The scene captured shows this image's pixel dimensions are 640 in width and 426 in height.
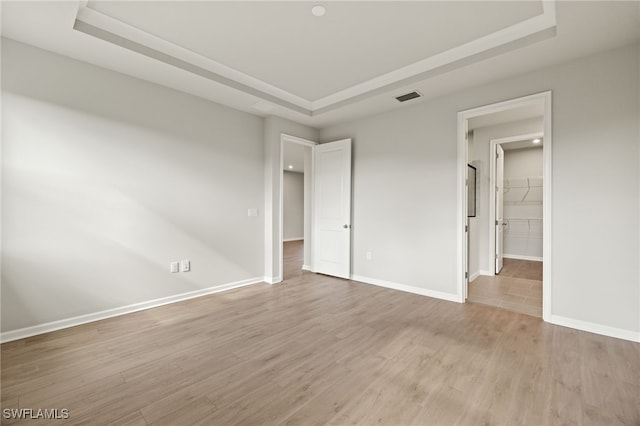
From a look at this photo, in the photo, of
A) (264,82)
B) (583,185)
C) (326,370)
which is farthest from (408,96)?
(326,370)

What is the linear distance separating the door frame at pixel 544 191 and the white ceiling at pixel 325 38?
33 centimetres

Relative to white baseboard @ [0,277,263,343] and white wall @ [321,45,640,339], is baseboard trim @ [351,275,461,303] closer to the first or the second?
white wall @ [321,45,640,339]

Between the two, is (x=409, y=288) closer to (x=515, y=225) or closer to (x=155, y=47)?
(x=155, y=47)

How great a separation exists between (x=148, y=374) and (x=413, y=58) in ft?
12.6

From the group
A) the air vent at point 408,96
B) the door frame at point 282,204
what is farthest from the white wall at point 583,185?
the door frame at point 282,204

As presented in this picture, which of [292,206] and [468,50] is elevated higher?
[468,50]

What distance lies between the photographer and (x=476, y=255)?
16.5 feet

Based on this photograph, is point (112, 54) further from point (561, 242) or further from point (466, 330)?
point (561, 242)

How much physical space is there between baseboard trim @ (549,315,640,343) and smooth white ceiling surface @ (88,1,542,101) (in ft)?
9.60

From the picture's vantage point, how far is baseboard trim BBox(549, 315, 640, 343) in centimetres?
258

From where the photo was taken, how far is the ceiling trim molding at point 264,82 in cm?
245


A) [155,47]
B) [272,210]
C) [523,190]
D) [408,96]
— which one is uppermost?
[155,47]

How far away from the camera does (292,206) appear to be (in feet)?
35.7

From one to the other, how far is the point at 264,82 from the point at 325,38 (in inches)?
49.3
